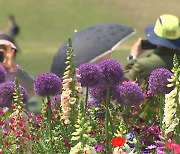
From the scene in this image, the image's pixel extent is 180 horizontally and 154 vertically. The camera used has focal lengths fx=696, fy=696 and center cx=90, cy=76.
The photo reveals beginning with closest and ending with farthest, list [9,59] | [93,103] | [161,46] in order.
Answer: [93,103], [9,59], [161,46]

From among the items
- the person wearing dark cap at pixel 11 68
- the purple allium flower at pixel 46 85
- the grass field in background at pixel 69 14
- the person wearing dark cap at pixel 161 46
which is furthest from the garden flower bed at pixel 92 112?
the grass field in background at pixel 69 14

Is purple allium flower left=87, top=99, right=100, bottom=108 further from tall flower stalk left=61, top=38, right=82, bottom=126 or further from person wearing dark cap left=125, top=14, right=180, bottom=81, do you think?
person wearing dark cap left=125, top=14, right=180, bottom=81

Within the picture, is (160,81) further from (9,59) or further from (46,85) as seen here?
(9,59)

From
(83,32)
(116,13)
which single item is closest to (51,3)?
(116,13)

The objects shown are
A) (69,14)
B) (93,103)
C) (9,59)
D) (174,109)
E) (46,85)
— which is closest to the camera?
(174,109)

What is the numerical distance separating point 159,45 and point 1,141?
307 cm

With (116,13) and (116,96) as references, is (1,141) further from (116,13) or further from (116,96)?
(116,13)

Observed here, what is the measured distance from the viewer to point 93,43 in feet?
20.8

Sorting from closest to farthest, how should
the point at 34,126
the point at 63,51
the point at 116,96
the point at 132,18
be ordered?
the point at 116,96 < the point at 34,126 < the point at 63,51 < the point at 132,18

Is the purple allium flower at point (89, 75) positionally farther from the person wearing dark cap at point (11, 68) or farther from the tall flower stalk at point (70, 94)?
the person wearing dark cap at point (11, 68)

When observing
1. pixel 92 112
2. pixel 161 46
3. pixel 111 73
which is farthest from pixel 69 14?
pixel 111 73

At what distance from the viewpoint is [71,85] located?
3697 mm

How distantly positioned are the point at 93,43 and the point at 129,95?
2461mm

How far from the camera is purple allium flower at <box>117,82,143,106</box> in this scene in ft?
12.8
